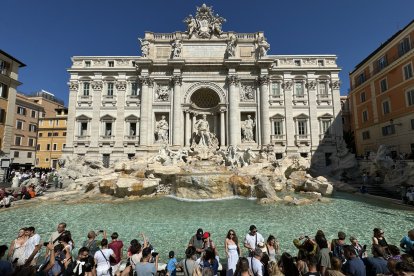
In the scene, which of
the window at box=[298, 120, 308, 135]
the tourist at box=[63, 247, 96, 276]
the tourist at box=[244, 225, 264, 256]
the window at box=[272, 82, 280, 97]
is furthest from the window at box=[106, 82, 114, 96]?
the tourist at box=[244, 225, 264, 256]

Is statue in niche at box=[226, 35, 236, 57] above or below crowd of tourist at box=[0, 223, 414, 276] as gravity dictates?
above

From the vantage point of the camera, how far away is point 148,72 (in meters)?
28.2

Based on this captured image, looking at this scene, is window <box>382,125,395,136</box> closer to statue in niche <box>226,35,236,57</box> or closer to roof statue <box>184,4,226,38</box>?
statue in niche <box>226,35,236,57</box>

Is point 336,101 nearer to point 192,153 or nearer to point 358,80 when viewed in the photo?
→ point 358,80

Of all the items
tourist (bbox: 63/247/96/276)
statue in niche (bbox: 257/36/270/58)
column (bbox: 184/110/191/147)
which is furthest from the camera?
statue in niche (bbox: 257/36/270/58)

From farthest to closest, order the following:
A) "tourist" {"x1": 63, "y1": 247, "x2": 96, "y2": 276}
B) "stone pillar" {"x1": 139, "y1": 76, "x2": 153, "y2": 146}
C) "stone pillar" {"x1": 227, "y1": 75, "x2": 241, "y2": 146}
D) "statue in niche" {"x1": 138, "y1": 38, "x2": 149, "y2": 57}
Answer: "statue in niche" {"x1": 138, "y1": 38, "x2": 149, "y2": 57}
"stone pillar" {"x1": 139, "y1": 76, "x2": 153, "y2": 146}
"stone pillar" {"x1": 227, "y1": 75, "x2": 241, "y2": 146}
"tourist" {"x1": 63, "y1": 247, "x2": 96, "y2": 276}

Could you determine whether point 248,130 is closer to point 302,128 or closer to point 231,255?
point 302,128

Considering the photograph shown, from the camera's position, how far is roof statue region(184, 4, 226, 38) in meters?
29.4

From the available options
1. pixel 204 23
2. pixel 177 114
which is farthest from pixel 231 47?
pixel 177 114

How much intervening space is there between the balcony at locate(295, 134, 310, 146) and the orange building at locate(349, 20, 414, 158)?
7972mm

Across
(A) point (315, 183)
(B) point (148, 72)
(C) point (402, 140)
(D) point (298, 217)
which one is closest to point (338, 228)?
(D) point (298, 217)

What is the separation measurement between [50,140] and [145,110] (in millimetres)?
26325

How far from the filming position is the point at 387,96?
25.3 m

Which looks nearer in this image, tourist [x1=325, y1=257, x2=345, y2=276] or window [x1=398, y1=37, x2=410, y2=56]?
tourist [x1=325, y1=257, x2=345, y2=276]
